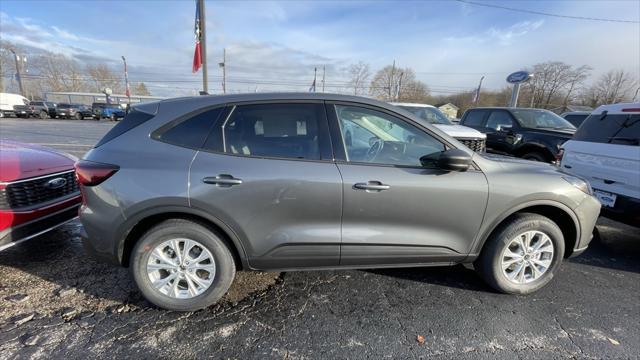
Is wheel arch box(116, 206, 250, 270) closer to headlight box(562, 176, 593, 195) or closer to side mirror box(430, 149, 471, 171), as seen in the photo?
side mirror box(430, 149, 471, 171)

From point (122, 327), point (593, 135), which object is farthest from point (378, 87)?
point (122, 327)

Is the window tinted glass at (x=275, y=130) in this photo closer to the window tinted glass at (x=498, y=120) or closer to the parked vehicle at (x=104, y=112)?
the window tinted glass at (x=498, y=120)

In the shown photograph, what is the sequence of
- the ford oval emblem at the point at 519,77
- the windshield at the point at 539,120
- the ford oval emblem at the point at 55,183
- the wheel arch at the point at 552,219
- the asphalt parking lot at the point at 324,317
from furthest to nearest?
the ford oval emblem at the point at 519,77 < the windshield at the point at 539,120 < the ford oval emblem at the point at 55,183 < the wheel arch at the point at 552,219 < the asphalt parking lot at the point at 324,317

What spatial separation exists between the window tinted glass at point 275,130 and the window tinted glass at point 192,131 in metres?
0.13

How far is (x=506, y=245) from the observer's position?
111 inches

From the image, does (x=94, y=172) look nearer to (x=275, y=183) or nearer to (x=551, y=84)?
(x=275, y=183)

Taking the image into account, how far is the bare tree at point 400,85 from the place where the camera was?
50.8 metres

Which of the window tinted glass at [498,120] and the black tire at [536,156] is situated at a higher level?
the window tinted glass at [498,120]

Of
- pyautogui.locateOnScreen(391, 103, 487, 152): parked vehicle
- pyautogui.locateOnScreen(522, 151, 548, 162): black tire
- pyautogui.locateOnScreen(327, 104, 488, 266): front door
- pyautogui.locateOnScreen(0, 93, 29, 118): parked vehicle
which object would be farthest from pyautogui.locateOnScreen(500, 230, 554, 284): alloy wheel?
pyautogui.locateOnScreen(0, 93, 29, 118): parked vehicle

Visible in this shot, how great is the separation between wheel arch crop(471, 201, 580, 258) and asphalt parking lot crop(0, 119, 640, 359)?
17.5 inches

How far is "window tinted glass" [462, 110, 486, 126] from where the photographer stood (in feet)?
30.7

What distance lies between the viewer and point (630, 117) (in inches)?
156

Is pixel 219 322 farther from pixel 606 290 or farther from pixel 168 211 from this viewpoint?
pixel 606 290

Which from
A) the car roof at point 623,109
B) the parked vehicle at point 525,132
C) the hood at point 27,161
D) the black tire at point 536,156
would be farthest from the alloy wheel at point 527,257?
the black tire at point 536,156
